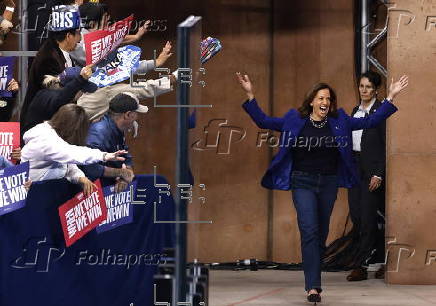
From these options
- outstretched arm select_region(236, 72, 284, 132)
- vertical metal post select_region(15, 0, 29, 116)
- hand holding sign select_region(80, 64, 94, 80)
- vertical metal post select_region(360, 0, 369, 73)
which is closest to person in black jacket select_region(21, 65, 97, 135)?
hand holding sign select_region(80, 64, 94, 80)

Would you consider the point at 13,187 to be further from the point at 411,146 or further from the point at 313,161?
the point at 411,146

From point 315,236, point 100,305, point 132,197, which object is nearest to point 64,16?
point 132,197

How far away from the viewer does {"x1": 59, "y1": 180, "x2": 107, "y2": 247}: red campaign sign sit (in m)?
7.56

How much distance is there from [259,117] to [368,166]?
186 centimetres

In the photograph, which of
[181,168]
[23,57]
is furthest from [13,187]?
[181,168]

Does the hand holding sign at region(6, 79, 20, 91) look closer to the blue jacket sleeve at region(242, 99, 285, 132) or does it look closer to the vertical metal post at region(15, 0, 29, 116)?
the vertical metal post at region(15, 0, 29, 116)

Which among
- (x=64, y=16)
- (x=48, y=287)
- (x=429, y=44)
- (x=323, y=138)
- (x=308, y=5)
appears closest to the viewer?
(x=48, y=287)

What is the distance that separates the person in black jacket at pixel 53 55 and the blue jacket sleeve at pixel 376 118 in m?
2.50

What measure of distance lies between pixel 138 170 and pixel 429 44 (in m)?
3.32

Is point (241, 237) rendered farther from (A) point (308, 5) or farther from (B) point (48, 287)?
(B) point (48, 287)

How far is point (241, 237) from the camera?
11914mm

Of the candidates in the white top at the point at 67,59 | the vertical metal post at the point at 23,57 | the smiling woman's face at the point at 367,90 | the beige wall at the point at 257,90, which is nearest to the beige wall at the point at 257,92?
the beige wall at the point at 257,90

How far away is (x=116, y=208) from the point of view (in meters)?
7.72

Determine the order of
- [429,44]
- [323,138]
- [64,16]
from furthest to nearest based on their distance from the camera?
[429,44]
[323,138]
[64,16]
